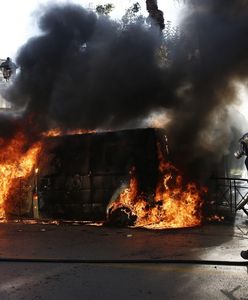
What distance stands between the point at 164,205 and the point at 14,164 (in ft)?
14.2

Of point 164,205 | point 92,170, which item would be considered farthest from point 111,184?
point 164,205

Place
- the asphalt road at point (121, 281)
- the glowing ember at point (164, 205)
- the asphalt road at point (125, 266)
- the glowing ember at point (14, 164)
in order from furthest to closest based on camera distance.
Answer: the glowing ember at point (14, 164), the glowing ember at point (164, 205), the asphalt road at point (125, 266), the asphalt road at point (121, 281)

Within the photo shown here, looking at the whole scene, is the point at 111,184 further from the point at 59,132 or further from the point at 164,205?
the point at 59,132

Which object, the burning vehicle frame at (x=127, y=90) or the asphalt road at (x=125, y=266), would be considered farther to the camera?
the burning vehicle frame at (x=127, y=90)

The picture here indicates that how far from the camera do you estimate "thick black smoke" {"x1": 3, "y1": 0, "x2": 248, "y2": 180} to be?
29.9 ft

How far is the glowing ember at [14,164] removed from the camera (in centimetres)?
1000

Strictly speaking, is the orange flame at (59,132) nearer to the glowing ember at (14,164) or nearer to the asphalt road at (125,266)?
the glowing ember at (14,164)

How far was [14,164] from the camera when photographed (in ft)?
34.5

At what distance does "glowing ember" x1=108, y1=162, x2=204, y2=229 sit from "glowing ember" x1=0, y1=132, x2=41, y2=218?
8.74ft

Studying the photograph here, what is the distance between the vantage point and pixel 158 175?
27.7 feet

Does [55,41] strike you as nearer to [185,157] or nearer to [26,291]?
[185,157]

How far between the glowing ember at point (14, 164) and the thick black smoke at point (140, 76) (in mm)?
923

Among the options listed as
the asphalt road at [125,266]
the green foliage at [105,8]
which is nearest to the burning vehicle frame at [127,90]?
the asphalt road at [125,266]

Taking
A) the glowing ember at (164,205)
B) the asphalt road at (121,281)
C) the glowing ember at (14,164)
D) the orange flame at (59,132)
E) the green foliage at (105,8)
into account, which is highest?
the green foliage at (105,8)
